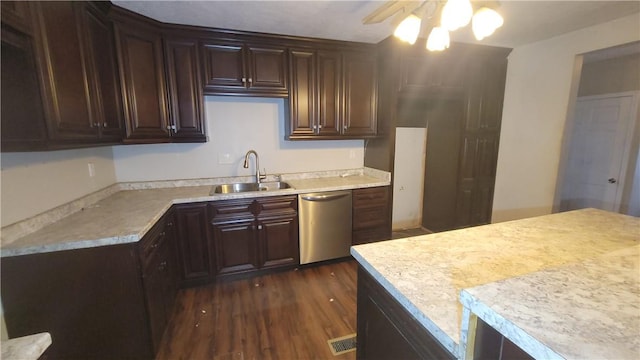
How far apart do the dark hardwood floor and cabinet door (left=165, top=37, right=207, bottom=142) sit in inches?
60.6

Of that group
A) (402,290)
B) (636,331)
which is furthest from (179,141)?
(636,331)

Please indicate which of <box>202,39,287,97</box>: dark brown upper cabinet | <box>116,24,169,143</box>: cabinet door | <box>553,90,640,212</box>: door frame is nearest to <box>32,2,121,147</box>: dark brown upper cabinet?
<box>116,24,169,143</box>: cabinet door

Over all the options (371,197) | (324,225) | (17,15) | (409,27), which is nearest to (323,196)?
(324,225)

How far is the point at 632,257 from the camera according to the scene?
2.60 feet

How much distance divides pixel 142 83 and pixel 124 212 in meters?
1.16

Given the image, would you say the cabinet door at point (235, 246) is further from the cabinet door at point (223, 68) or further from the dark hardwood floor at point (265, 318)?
the cabinet door at point (223, 68)

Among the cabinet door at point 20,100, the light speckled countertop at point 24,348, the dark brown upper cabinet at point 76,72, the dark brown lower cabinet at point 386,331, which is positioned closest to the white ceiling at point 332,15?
the dark brown upper cabinet at point 76,72

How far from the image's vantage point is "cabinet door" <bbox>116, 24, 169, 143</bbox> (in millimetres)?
2189

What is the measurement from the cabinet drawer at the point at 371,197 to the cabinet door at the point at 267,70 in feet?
4.46

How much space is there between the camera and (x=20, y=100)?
4.16 feet

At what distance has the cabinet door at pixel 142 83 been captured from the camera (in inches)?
86.2

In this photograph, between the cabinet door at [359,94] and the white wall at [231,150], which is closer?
the white wall at [231,150]

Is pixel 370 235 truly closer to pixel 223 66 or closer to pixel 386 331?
pixel 386 331

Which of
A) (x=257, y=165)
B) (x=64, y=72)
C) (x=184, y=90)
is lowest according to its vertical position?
(x=257, y=165)
